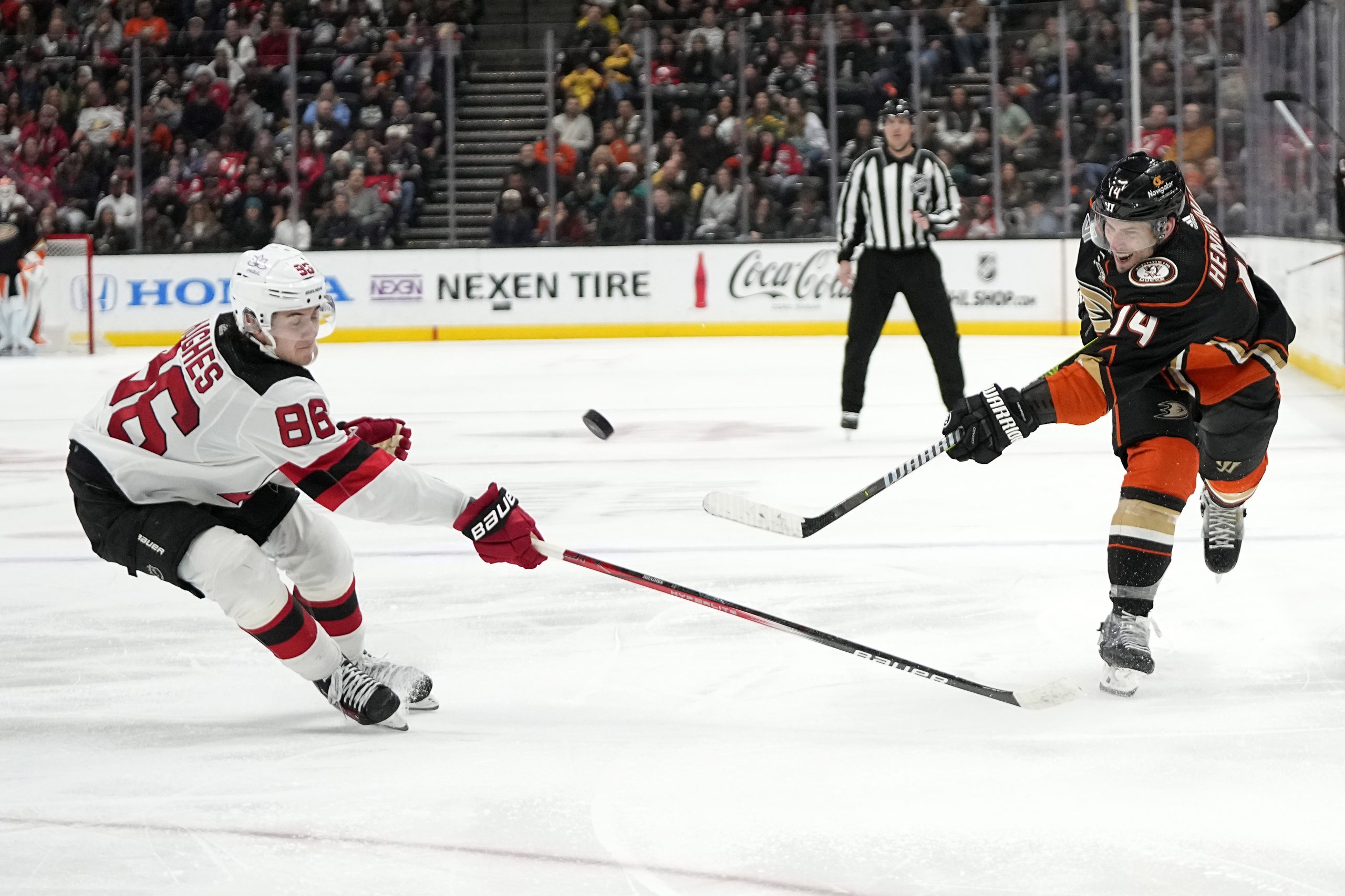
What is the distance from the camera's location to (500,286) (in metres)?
10.5

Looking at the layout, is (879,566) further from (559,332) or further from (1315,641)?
(559,332)

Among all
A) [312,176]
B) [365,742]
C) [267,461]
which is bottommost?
[365,742]

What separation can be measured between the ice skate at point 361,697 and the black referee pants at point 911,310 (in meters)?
3.47

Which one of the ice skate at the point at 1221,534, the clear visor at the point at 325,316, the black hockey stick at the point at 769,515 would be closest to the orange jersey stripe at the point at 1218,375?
the black hockey stick at the point at 769,515

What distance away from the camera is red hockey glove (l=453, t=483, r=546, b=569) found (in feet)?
7.82

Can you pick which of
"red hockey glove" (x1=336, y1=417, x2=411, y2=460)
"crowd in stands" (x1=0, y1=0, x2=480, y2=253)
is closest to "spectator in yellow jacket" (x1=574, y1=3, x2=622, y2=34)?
"crowd in stands" (x1=0, y1=0, x2=480, y2=253)

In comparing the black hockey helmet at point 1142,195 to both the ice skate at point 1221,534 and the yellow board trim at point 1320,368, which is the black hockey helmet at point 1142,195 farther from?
the yellow board trim at point 1320,368

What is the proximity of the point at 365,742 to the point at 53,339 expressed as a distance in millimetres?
8166

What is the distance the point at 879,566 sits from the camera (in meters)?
3.66

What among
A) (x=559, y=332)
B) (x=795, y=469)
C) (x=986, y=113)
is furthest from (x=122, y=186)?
(x=795, y=469)

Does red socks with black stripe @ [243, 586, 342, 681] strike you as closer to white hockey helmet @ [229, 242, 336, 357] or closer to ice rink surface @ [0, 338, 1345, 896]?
ice rink surface @ [0, 338, 1345, 896]

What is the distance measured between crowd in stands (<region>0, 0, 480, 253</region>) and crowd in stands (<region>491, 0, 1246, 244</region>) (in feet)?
3.02

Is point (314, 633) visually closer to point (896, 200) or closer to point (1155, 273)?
point (1155, 273)

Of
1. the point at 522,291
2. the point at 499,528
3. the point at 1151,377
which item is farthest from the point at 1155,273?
the point at 522,291
